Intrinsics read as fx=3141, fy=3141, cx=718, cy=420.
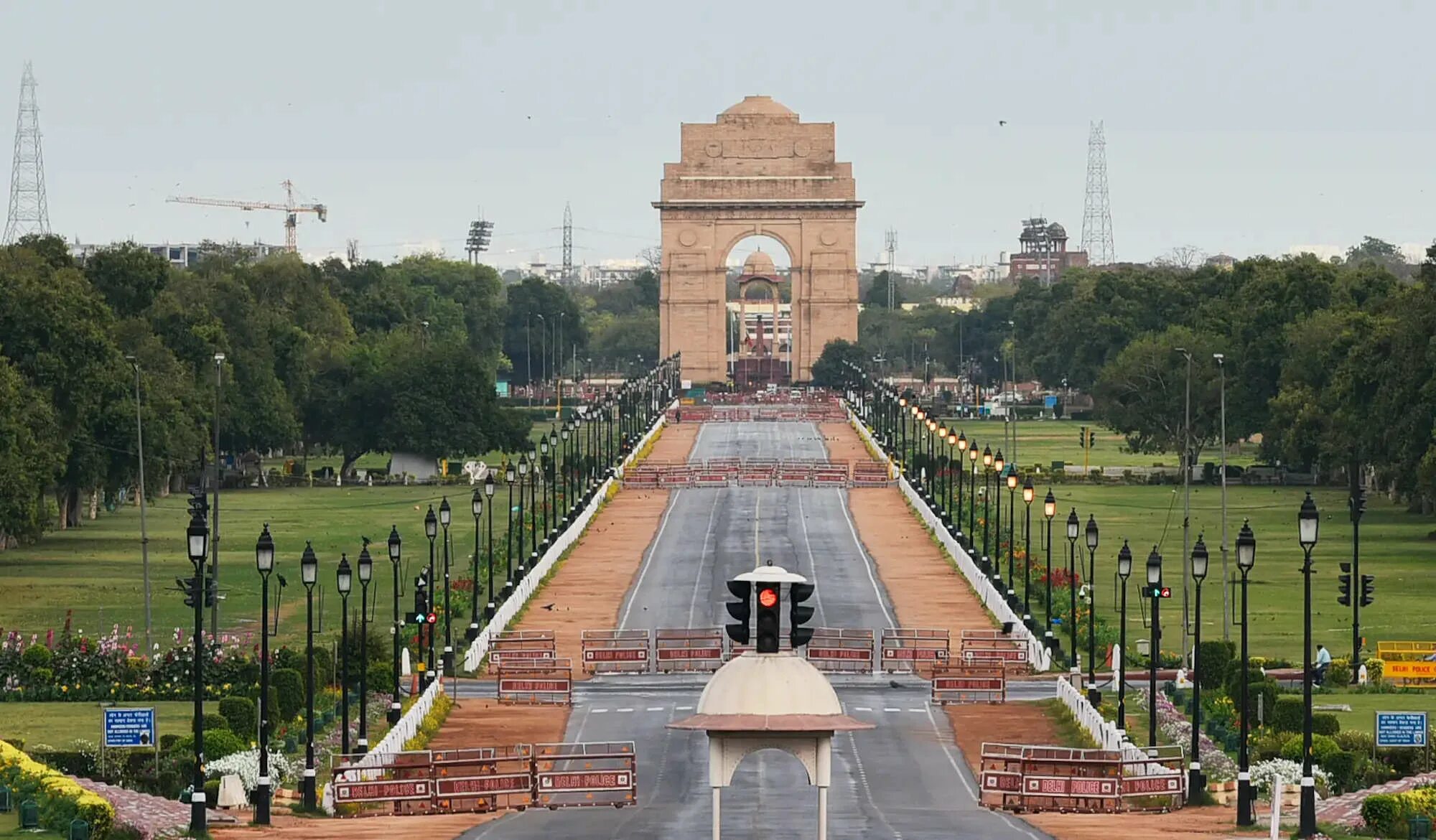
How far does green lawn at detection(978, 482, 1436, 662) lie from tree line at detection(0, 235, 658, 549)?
2328 cm

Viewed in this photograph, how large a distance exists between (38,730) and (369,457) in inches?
3914

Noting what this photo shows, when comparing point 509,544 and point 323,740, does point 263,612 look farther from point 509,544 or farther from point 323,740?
point 509,544

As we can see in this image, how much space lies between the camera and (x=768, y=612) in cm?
2680

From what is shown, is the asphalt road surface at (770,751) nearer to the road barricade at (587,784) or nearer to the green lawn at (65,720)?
the road barricade at (587,784)

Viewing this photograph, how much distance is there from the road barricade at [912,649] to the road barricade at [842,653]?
0.31 m

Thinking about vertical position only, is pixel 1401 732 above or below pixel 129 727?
below

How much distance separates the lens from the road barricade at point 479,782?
39.7 metres

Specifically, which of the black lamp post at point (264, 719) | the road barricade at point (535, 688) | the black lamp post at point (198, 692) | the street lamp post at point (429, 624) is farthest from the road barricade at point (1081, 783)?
the street lamp post at point (429, 624)

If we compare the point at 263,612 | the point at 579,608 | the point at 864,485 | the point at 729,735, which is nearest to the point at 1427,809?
the point at 729,735

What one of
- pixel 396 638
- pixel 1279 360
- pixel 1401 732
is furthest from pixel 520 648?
pixel 1279 360

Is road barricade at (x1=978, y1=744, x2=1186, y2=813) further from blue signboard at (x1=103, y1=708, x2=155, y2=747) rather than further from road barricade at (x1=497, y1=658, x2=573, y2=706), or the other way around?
road barricade at (x1=497, y1=658, x2=573, y2=706)

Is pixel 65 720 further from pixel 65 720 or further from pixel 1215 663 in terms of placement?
pixel 1215 663

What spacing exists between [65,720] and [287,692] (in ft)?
12.4

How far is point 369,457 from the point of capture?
482ft
